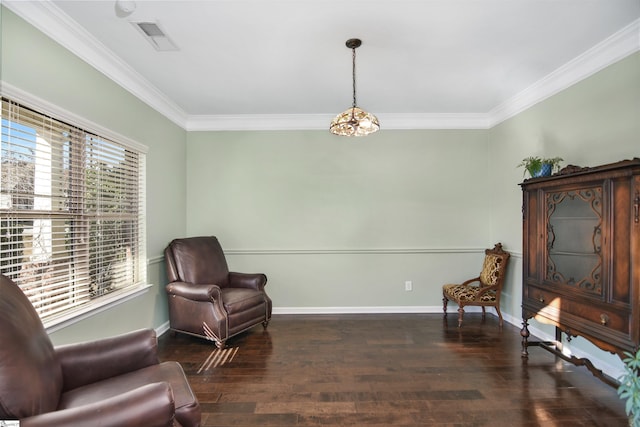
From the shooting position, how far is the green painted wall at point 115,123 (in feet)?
6.22

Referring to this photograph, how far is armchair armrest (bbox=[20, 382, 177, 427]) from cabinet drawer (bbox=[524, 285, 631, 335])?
2584 mm

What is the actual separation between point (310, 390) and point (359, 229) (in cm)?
223

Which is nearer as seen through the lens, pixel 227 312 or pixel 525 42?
pixel 525 42

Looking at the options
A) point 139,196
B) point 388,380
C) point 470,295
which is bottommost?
point 388,380

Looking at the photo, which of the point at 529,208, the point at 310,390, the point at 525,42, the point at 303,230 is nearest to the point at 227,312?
the point at 310,390

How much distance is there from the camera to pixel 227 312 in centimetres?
307

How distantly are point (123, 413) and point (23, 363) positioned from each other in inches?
18.6

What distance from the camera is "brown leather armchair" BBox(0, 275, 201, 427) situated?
1116 mm

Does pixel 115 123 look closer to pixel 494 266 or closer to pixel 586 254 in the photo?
pixel 586 254

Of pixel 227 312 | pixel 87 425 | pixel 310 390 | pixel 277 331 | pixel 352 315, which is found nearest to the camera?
pixel 87 425

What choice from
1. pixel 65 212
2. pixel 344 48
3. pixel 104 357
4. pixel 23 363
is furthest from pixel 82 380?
pixel 344 48

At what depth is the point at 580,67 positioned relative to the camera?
8.88 feet

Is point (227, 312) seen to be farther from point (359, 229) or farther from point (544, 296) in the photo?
point (544, 296)

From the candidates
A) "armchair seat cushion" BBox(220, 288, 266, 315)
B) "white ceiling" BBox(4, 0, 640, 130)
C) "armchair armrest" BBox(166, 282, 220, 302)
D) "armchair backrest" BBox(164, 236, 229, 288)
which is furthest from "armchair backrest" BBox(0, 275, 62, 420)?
A: "armchair backrest" BBox(164, 236, 229, 288)
